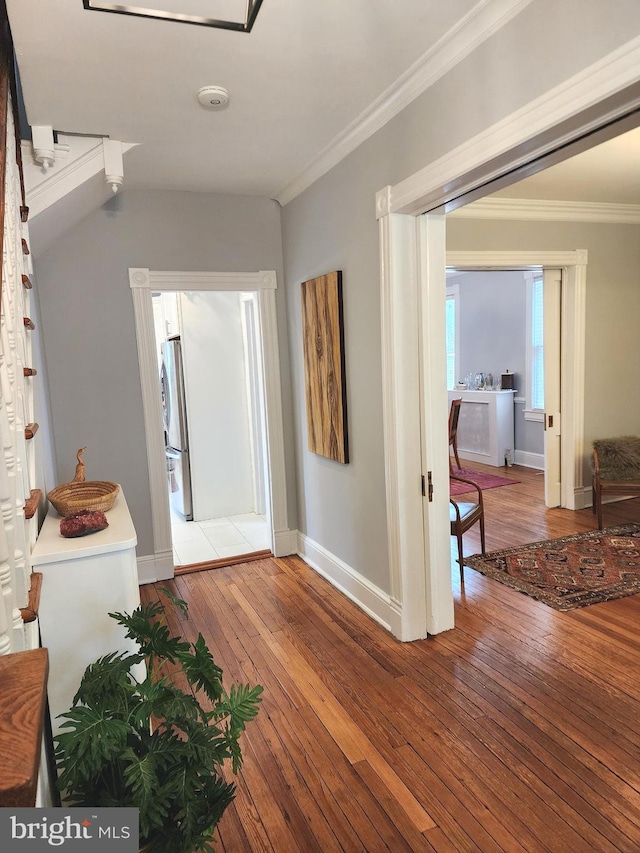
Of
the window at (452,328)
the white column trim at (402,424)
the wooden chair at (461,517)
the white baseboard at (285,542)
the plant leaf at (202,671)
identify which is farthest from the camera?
the window at (452,328)

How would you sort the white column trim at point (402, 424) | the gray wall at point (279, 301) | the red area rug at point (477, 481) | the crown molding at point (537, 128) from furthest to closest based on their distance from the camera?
the red area rug at point (477, 481)
the gray wall at point (279, 301)
the white column trim at point (402, 424)
the crown molding at point (537, 128)

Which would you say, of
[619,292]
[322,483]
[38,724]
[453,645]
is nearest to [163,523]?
[322,483]

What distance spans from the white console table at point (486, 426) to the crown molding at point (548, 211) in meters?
2.62

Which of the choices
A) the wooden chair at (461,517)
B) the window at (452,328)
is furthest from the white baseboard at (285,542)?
the window at (452,328)

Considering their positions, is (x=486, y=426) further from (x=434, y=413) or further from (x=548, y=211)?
(x=434, y=413)

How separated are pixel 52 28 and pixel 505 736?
307 centimetres

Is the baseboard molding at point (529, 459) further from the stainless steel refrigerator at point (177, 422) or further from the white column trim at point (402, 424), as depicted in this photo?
the white column trim at point (402, 424)

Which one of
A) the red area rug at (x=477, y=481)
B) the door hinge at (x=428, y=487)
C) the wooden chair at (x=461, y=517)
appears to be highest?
the door hinge at (x=428, y=487)

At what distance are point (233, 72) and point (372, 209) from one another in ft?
3.03

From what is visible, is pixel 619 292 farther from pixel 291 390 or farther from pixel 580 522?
pixel 291 390

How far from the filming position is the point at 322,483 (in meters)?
3.83

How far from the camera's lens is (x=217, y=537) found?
4988 mm

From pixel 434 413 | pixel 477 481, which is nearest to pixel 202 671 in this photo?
pixel 434 413

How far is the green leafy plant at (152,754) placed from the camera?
137cm
